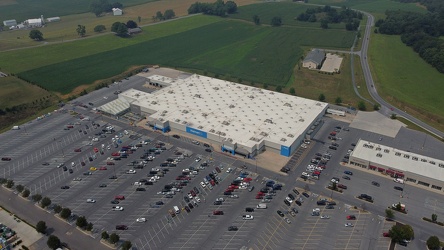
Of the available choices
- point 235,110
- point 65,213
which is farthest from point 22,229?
point 235,110

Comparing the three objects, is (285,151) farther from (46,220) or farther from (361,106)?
(46,220)

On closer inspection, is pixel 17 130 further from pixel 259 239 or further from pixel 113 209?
pixel 259 239

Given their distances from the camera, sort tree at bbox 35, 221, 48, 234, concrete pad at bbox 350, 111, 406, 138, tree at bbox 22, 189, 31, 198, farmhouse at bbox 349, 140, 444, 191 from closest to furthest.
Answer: tree at bbox 35, 221, 48, 234 → tree at bbox 22, 189, 31, 198 → farmhouse at bbox 349, 140, 444, 191 → concrete pad at bbox 350, 111, 406, 138

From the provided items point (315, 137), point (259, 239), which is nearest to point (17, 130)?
point (259, 239)

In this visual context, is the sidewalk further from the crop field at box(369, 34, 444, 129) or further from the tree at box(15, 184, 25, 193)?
the crop field at box(369, 34, 444, 129)

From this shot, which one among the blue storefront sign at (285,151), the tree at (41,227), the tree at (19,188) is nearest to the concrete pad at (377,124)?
the blue storefront sign at (285,151)

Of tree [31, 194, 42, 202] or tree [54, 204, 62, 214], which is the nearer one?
tree [54, 204, 62, 214]

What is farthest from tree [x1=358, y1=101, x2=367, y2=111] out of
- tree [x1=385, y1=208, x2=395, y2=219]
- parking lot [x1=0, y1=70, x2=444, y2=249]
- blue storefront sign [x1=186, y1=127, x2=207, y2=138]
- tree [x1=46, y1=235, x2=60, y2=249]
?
tree [x1=46, y1=235, x2=60, y2=249]

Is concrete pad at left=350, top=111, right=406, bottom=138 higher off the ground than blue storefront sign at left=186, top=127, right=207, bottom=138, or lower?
lower
